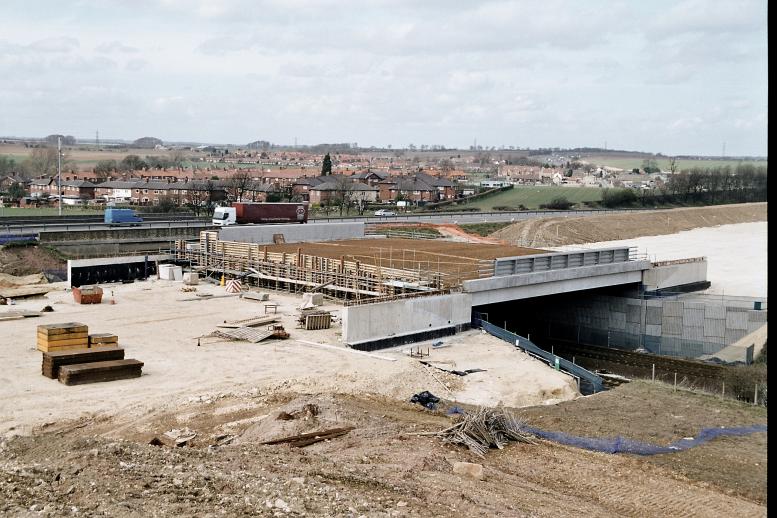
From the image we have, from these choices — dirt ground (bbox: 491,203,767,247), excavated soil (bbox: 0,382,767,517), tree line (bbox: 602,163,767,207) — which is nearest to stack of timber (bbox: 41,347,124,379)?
excavated soil (bbox: 0,382,767,517)

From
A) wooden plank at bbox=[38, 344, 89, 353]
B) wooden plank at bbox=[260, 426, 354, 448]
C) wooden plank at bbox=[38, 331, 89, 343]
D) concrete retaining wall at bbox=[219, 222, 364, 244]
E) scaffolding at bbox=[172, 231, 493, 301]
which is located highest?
concrete retaining wall at bbox=[219, 222, 364, 244]

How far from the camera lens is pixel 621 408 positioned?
2534 centimetres

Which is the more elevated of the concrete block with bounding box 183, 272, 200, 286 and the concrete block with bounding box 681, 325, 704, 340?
the concrete block with bounding box 183, 272, 200, 286

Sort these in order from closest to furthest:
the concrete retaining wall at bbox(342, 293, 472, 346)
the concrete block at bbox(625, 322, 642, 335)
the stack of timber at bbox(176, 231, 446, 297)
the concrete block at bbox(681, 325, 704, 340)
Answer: the concrete retaining wall at bbox(342, 293, 472, 346)
the stack of timber at bbox(176, 231, 446, 297)
the concrete block at bbox(681, 325, 704, 340)
the concrete block at bbox(625, 322, 642, 335)

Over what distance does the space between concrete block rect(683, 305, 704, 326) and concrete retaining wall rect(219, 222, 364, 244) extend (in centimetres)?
2459

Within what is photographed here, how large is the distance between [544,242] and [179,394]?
171ft

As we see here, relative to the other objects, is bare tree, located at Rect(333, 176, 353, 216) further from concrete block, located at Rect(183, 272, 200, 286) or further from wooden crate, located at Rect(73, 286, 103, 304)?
wooden crate, located at Rect(73, 286, 103, 304)

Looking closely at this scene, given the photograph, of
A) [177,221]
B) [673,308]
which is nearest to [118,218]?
[177,221]

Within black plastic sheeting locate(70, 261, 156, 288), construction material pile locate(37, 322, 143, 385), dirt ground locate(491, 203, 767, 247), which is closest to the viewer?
construction material pile locate(37, 322, 143, 385)

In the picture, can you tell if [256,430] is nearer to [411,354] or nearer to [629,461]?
[629,461]

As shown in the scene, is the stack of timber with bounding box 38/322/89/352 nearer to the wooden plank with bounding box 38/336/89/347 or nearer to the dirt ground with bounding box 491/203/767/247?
the wooden plank with bounding box 38/336/89/347

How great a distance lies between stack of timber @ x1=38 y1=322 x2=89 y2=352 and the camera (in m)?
27.3

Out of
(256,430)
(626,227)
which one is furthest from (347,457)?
(626,227)

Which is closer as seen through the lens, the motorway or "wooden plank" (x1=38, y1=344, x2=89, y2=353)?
"wooden plank" (x1=38, y1=344, x2=89, y2=353)
